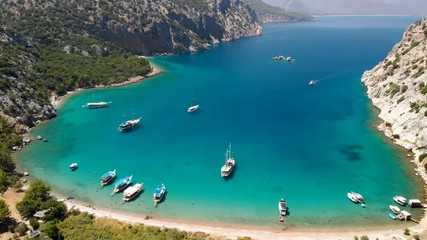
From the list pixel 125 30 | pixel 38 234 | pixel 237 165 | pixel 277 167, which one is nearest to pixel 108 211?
pixel 38 234

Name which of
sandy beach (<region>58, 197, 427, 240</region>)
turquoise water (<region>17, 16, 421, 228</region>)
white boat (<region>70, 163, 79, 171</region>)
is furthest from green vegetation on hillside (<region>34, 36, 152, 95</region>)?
sandy beach (<region>58, 197, 427, 240</region>)

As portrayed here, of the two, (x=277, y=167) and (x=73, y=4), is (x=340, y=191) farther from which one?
(x=73, y=4)

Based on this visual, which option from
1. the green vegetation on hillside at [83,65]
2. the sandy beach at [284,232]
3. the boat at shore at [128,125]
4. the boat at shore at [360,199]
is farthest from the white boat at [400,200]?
the green vegetation on hillside at [83,65]

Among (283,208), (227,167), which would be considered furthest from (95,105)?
(283,208)

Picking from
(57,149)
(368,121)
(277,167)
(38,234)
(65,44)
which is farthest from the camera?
(65,44)

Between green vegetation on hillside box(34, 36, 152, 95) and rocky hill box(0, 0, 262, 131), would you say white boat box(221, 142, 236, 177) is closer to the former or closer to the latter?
rocky hill box(0, 0, 262, 131)

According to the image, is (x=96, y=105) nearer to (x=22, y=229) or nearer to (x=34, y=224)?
(x=34, y=224)
